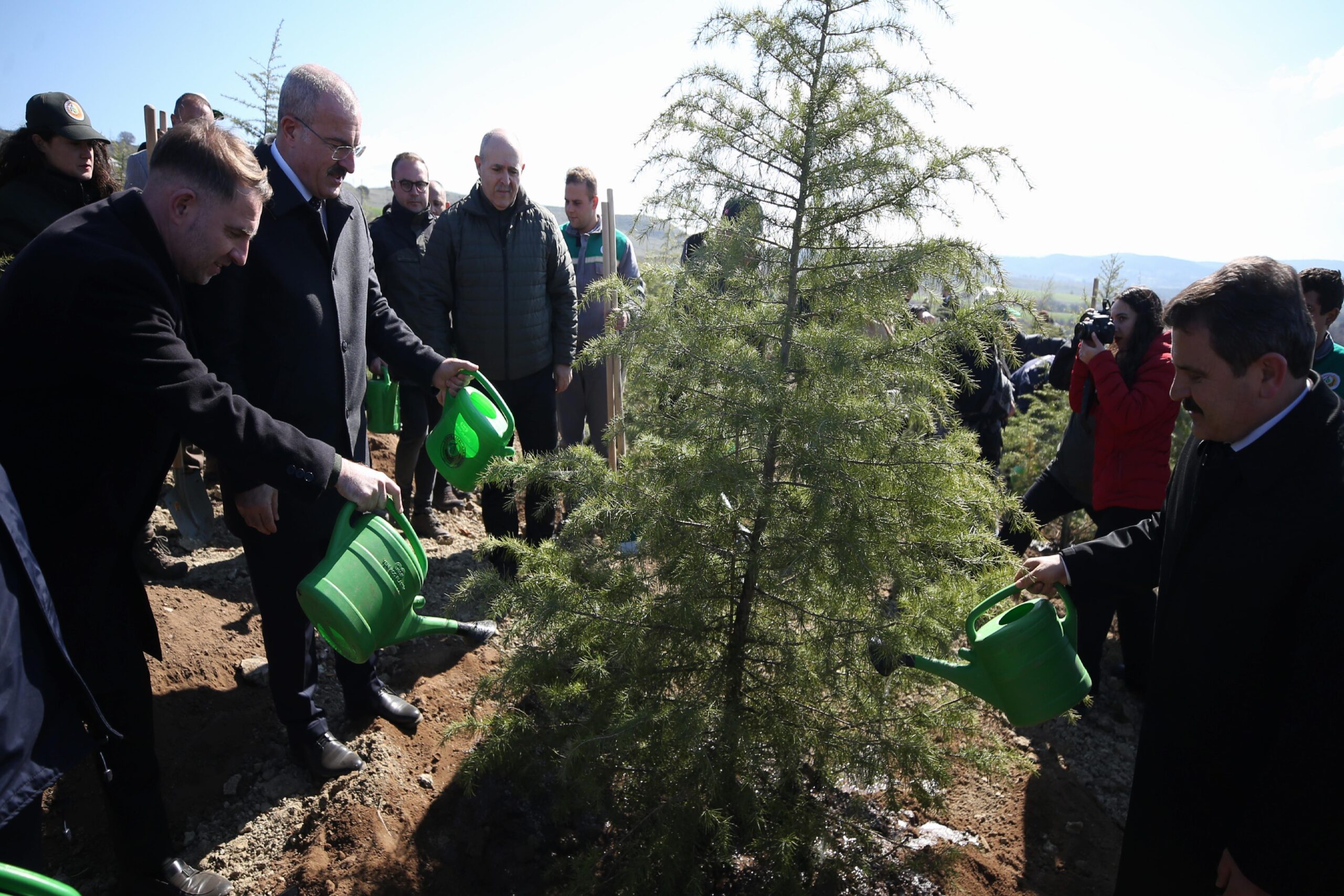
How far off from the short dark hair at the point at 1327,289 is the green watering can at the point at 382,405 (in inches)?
185

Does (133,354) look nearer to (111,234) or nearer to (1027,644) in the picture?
(111,234)

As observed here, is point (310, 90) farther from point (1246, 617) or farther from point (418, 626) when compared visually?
point (1246, 617)

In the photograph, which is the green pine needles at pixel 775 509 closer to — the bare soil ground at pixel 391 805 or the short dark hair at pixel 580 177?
the bare soil ground at pixel 391 805

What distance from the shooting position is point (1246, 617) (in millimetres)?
1609

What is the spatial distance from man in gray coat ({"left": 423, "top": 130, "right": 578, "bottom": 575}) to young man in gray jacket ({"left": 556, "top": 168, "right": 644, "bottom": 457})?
0.75 metres

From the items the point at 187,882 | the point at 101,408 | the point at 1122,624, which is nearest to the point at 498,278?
the point at 101,408

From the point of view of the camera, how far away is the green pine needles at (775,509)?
7.06ft

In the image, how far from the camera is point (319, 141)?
8.30 ft

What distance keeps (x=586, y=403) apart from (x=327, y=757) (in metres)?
2.92

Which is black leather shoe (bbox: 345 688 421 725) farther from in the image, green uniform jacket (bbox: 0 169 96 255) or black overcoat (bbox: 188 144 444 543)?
green uniform jacket (bbox: 0 169 96 255)

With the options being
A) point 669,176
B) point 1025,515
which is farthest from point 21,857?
point 1025,515

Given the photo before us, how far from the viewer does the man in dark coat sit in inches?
57.6

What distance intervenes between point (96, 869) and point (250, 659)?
3.34 ft

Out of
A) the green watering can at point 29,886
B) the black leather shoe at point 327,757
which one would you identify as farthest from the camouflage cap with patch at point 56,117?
the green watering can at point 29,886
